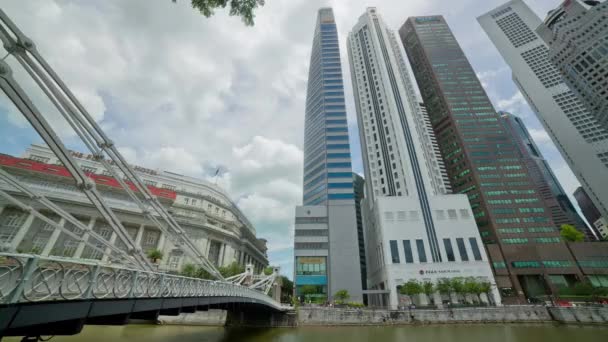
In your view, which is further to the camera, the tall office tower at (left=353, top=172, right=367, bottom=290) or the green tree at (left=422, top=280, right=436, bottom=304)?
the tall office tower at (left=353, top=172, right=367, bottom=290)

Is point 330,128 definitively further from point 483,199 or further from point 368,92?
point 483,199

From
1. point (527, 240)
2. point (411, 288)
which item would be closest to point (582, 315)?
point (411, 288)

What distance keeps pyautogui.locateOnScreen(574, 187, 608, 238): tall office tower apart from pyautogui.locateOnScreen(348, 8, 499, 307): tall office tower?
266ft

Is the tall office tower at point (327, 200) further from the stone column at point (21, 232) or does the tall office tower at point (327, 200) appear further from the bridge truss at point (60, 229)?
the stone column at point (21, 232)

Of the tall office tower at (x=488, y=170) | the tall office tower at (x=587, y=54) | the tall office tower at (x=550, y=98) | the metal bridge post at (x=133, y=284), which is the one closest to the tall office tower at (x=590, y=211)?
the tall office tower at (x=550, y=98)

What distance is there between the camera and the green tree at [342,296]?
45.0 m

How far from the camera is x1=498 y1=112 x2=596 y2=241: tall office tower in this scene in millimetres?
106750

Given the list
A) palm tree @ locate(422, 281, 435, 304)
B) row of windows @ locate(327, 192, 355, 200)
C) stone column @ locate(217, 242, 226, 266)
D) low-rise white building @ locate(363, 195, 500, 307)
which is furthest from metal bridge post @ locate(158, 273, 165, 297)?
row of windows @ locate(327, 192, 355, 200)

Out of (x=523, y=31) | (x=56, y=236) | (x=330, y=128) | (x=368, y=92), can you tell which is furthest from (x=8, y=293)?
(x=523, y=31)

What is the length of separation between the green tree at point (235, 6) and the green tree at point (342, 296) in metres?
47.3

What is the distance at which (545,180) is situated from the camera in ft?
437

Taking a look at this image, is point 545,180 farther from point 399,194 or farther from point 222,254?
point 222,254

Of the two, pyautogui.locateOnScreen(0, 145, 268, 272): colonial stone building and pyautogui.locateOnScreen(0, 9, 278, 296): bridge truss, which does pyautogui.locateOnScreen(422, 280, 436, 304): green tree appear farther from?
pyautogui.locateOnScreen(0, 9, 278, 296): bridge truss

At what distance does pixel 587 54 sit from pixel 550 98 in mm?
33912
